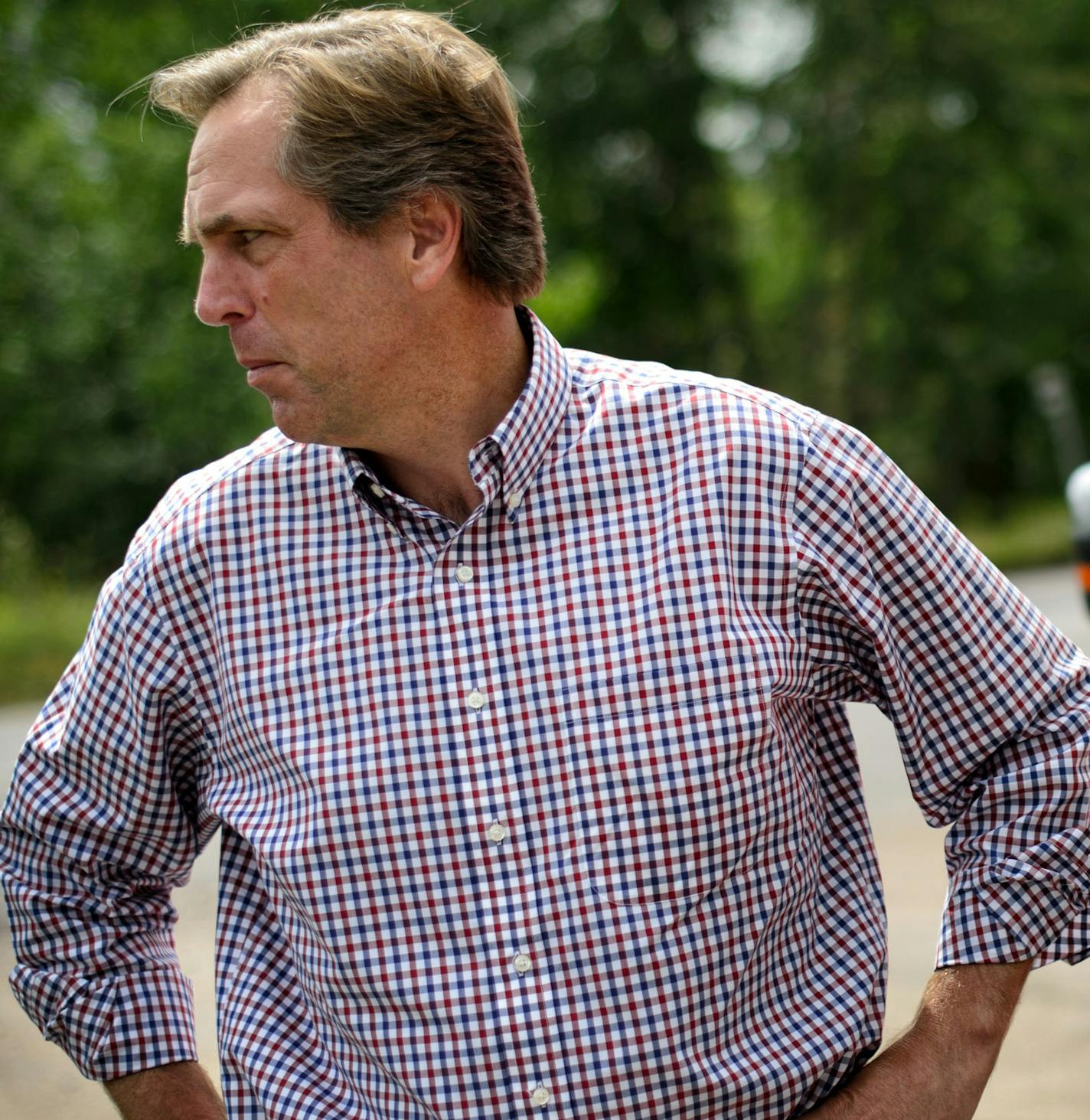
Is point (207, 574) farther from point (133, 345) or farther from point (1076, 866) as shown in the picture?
point (133, 345)

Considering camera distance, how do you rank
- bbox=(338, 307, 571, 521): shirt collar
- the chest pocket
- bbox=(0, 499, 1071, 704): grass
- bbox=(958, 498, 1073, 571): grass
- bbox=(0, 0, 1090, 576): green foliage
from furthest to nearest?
bbox=(958, 498, 1073, 571): grass → bbox=(0, 0, 1090, 576): green foliage → bbox=(0, 499, 1071, 704): grass → bbox=(338, 307, 571, 521): shirt collar → the chest pocket

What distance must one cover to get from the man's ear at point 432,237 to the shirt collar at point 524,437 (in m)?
Result: 0.15

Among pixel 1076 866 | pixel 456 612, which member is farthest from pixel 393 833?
pixel 1076 866

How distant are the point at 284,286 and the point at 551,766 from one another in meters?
0.60

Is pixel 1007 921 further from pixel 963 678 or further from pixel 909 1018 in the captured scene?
pixel 909 1018

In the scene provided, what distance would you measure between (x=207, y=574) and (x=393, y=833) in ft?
1.21

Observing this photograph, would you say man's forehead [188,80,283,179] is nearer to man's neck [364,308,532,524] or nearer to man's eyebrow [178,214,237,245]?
man's eyebrow [178,214,237,245]

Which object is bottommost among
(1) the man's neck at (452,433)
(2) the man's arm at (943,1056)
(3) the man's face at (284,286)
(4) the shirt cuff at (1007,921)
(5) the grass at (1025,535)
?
(5) the grass at (1025,535)

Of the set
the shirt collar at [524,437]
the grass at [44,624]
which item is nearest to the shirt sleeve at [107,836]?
the shirt collar at [524,437]

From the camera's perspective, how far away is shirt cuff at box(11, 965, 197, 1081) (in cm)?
189

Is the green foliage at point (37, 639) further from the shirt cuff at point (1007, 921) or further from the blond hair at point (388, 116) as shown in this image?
the shirt cuff at point (1007, 921)

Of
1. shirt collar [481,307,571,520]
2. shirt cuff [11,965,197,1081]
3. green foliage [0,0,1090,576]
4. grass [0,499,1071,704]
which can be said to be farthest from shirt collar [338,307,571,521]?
green foliage [0,0,1090,576]

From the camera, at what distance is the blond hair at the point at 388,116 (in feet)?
5.88

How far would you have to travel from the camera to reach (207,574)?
6.04 feet
